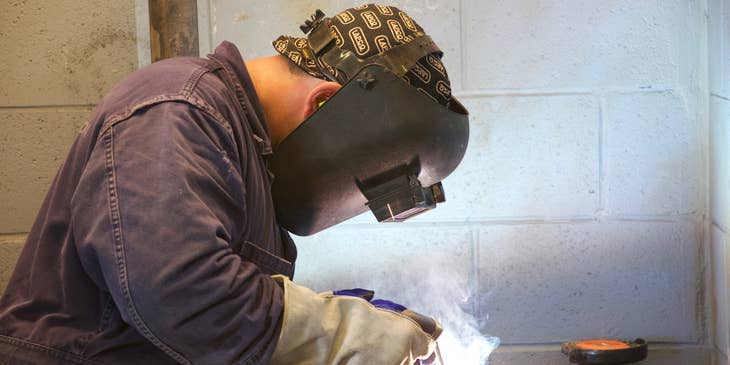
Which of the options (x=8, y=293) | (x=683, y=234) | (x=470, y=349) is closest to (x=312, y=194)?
(x=8, y=293)

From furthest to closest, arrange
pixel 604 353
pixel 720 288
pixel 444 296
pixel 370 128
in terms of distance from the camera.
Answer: pixel 444 296 → pixel 720 288 → pixel 604 353 → pixel 370 128

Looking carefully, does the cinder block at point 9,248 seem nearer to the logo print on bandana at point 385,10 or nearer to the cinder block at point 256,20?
the cinder block at point 256,20

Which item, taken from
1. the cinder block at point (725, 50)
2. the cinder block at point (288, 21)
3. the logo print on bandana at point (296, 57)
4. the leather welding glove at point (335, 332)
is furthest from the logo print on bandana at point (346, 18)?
the cinder block at point (725, 50)

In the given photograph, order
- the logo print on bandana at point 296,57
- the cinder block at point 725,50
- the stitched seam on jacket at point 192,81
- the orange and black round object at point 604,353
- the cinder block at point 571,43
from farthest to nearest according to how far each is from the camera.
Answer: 1. the cinder block at point 571,43
2. the cinder block at point 725,50
3. the orange and black round object at point 604,353
4. the logo print on bandana at point 296,57
5. the stitched seam on jacket at point 192,81

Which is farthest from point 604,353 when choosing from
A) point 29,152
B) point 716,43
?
point 29,152

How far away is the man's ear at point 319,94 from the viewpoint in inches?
72.2

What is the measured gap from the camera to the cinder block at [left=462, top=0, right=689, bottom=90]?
10.0 feet

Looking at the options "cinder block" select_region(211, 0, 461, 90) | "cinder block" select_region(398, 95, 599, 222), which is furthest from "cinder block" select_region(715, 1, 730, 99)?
"cinder block" select_region(211, 0, 461, 90)

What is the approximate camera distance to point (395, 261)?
3.17 m

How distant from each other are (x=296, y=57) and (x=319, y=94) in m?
0.10

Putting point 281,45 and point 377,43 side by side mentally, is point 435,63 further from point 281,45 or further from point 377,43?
point 281,45

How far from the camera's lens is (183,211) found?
4.74 feet

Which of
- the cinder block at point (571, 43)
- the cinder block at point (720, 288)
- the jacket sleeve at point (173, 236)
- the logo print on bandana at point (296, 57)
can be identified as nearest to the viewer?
the jacket sleeve at point (173, 236)

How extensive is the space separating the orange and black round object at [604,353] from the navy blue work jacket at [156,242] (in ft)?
4.03
